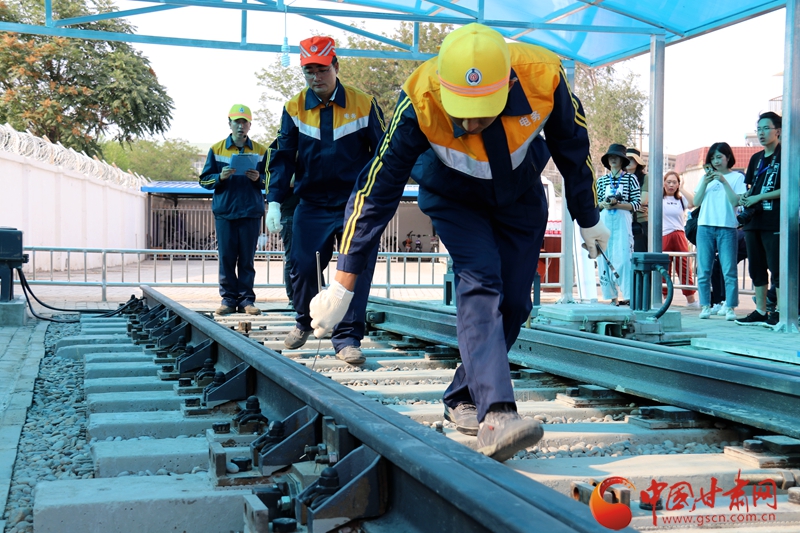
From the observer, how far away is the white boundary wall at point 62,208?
20938mm

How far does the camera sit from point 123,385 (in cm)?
475

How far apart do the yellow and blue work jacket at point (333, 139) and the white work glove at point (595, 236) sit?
8.71 ft

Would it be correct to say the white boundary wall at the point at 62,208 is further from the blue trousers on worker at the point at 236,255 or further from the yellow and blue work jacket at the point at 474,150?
the yellow and blue work jacket at the point at 474,150

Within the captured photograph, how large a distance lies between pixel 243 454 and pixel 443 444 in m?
1.02

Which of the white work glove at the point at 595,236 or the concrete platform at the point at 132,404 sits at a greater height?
the white work glove at the point at 595,236

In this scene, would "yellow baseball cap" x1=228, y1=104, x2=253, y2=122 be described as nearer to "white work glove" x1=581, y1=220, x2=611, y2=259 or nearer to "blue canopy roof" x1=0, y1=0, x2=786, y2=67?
"blue canopy roof" x1=0, y1=0, x2=786, y2=67

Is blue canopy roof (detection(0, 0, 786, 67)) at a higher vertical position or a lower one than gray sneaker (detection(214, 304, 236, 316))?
higher

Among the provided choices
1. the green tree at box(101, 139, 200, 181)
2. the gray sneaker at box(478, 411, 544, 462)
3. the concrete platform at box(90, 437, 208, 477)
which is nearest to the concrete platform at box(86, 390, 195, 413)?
the concrete platform at box(90, 437, 208, 477)

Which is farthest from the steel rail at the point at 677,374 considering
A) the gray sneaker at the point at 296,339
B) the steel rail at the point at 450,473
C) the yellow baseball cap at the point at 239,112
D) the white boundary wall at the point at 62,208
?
the white boundary wall at the point at 62,208

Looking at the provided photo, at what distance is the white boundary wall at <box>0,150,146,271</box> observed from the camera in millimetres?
20938

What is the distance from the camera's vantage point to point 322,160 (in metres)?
6.11

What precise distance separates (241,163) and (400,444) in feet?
24.0

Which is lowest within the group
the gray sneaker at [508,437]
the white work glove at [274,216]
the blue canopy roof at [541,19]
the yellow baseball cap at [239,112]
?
the gray sneaker at [508,437]

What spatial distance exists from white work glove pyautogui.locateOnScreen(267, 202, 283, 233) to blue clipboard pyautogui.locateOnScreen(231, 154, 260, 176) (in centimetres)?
219
